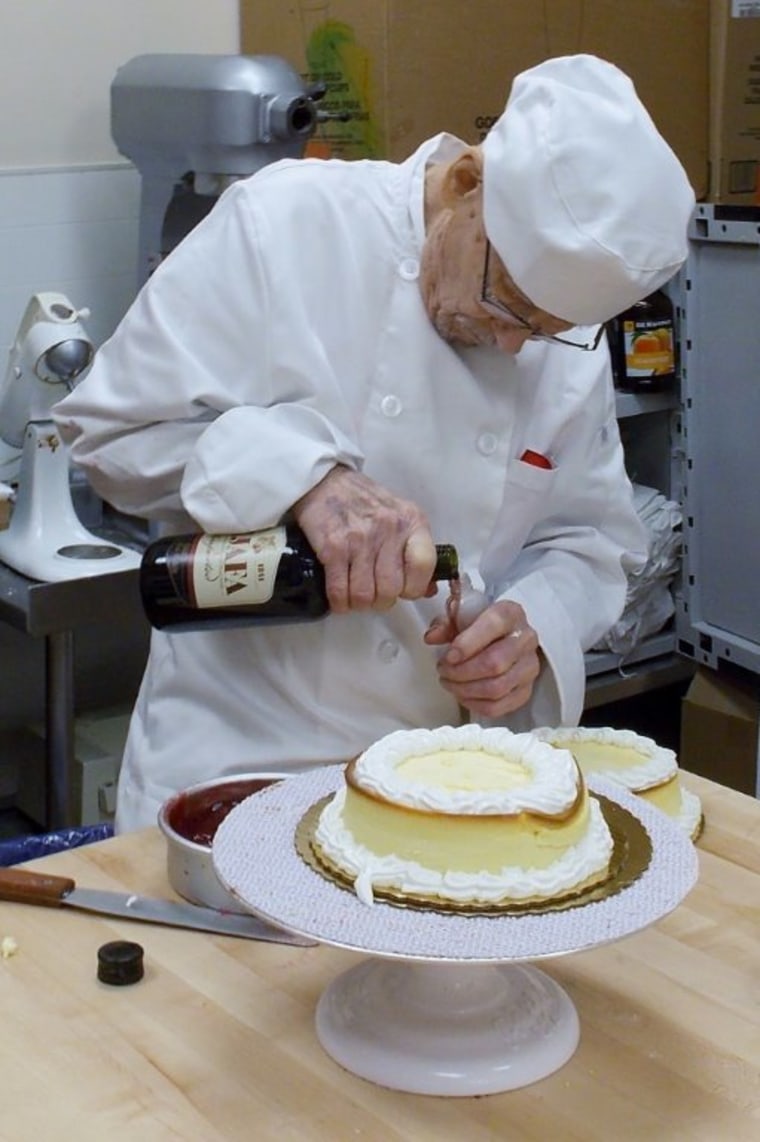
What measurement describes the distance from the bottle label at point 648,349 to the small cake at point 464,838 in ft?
5.98

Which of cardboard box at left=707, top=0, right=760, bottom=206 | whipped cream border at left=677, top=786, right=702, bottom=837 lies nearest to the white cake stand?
whipped cream border at left=677, top=786, right=702, bottom=837

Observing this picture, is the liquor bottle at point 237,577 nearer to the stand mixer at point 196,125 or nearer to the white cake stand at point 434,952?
the white cake stand at point 434,952

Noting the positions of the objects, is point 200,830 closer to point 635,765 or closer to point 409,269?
point 635,765

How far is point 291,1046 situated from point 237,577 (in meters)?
0.43

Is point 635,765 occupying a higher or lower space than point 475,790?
lower

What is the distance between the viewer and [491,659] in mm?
1473

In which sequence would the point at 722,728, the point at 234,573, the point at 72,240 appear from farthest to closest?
the point at 722,728 → the point at 72,240 → the point at 234,573

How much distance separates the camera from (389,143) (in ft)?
8.12

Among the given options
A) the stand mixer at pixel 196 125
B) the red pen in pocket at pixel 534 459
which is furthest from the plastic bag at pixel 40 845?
the stand mixer at pixel 196 125

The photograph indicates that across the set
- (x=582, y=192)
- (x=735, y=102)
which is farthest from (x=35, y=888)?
(x=735, y=102)

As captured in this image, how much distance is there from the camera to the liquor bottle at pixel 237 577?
1360mm

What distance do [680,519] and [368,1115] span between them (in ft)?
6.53

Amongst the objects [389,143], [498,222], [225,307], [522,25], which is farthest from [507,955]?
[522,25]

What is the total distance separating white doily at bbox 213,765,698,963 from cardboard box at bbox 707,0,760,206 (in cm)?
197
